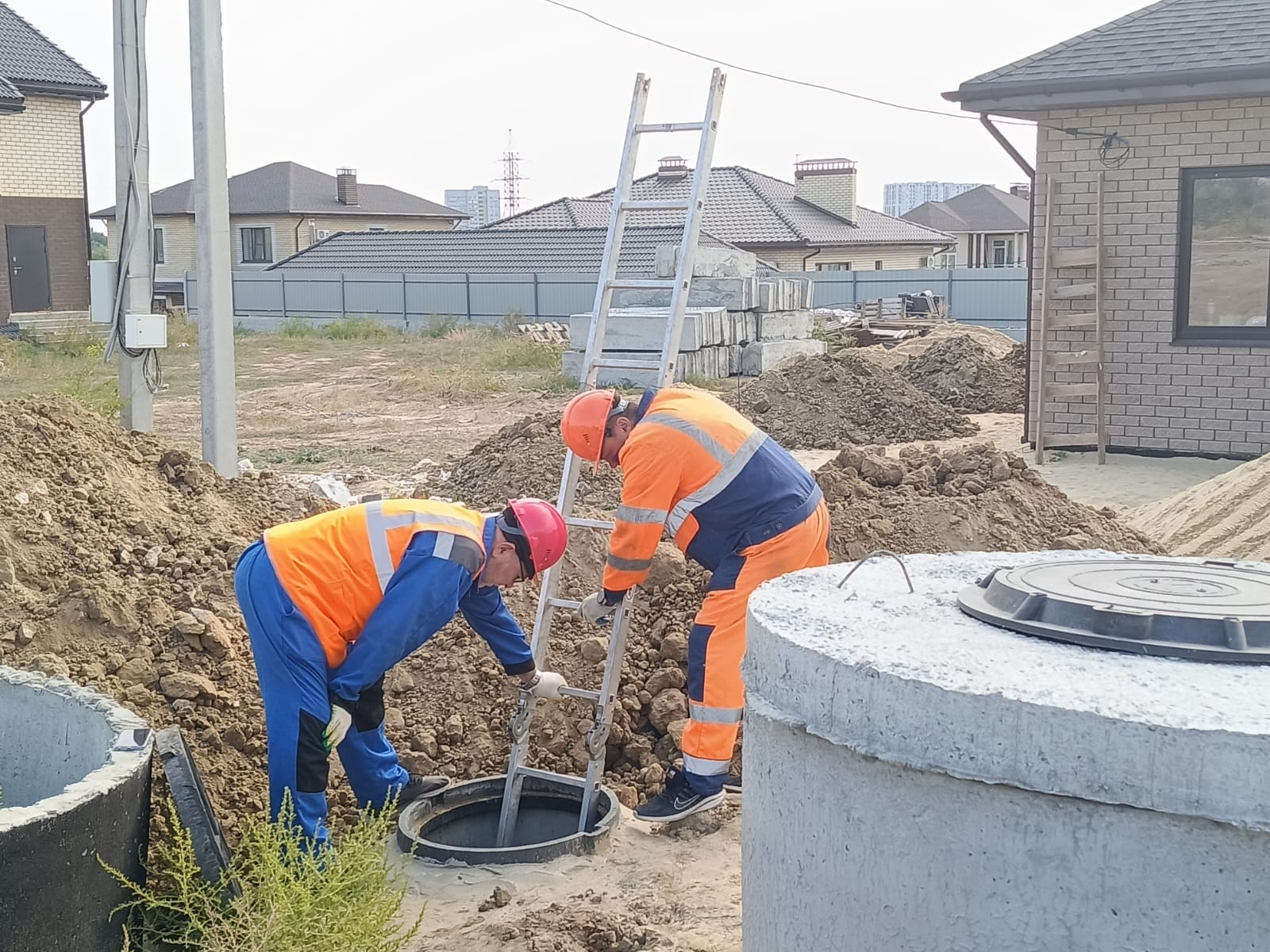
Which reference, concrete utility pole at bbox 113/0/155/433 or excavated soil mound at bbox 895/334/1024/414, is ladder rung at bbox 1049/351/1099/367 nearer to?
excavated soil mound at bbox 895/334/1024/414

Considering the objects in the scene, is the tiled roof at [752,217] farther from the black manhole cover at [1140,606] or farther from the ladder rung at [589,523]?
the black manhole cover at [1140,606]

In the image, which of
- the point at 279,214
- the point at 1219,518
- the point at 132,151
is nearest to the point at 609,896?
the point at 1219,518

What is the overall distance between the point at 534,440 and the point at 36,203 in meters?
20.0

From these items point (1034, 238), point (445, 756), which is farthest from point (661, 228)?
point (445, 756)

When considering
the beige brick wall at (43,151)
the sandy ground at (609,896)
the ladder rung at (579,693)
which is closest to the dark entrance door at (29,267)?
the beige brick wall at (43,151)

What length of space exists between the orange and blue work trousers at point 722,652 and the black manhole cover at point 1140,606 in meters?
1.63

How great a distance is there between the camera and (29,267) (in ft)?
86.0

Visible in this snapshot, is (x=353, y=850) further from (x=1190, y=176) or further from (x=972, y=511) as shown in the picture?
(x=1190, y=176)

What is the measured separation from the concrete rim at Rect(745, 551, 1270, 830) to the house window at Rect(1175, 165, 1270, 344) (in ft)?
30.5

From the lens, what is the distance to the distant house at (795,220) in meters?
39.8

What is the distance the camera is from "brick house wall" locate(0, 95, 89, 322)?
2570 cm

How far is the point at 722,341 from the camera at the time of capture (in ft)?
62.6

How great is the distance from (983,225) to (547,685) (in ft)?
185

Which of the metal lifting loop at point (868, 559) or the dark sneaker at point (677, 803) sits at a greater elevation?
the metal lifting loop at point (868, 559)
